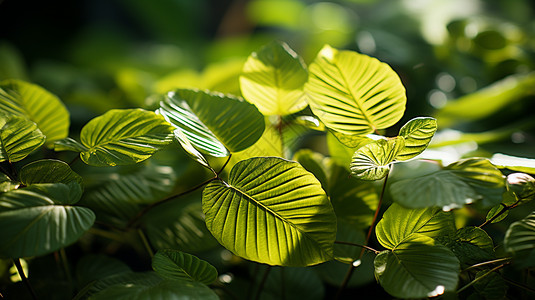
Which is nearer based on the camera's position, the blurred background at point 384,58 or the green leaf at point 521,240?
the green leaf at point 521,240

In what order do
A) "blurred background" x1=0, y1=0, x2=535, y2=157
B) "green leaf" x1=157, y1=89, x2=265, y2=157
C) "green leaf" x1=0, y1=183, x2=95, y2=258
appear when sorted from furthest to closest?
"blurred background" x1=0, y1=0, x2=535, y2=157 < "green leaf" x1=157, y1=89, x2=265, y2=157 < "green leaf" x1=0, y1=183, x2=95, y2=258

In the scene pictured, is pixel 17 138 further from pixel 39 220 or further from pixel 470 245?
pixel 470 245

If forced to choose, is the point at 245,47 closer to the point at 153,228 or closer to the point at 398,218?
the point at 153,228

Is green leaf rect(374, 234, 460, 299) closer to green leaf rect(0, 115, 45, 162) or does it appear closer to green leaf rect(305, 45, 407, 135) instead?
green leaf rect(305, 45, 407, 135)

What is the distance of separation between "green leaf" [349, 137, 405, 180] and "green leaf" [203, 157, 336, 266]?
46 mm

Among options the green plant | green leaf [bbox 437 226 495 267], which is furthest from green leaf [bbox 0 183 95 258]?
green leaf [bbox 437 226 495 267]

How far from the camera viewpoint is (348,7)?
1.71m

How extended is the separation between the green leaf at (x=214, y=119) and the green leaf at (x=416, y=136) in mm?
144

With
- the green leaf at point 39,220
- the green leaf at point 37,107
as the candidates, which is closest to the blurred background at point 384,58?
the green leaf at point 37,107

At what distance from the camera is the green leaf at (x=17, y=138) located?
0.36 m

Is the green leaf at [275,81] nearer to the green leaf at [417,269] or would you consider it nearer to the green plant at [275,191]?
the green plant at [275,191]

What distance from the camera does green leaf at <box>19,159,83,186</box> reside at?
36 cm

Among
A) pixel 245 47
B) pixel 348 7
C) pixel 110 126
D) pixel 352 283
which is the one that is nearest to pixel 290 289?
pixel 352 283

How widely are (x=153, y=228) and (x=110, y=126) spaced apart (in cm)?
16
